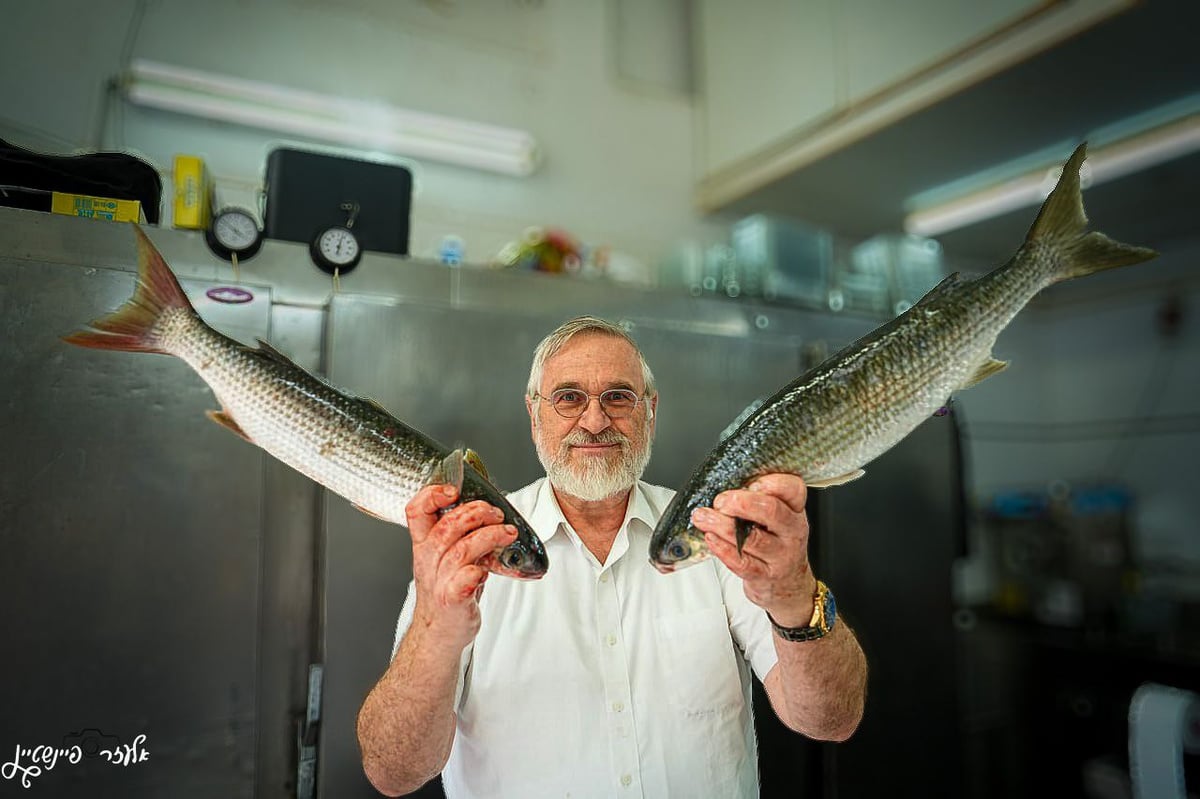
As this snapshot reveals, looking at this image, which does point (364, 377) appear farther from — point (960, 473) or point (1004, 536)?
point (1004, 536)

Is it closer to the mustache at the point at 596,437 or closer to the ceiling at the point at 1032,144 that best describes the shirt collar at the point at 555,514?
the mustache at the point at 596,437

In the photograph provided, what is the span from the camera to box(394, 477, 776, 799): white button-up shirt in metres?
1.47

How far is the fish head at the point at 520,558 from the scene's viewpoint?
1.22 metres

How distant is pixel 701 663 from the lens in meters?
1.56

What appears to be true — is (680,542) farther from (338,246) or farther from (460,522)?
(338,246)

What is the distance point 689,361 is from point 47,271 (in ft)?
5.77

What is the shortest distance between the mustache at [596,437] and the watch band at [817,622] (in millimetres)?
460

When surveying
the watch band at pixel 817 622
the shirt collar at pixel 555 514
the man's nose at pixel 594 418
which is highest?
the man's nose at pixel 594 418

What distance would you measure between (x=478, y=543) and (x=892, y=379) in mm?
695

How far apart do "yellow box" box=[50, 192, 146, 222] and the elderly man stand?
1.28 m

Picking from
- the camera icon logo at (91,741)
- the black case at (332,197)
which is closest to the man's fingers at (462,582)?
the camera icon logo at (91,741)

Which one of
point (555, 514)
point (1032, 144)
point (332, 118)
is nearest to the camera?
point (555, 514)

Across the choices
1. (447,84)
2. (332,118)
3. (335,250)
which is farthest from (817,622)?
(447,84)

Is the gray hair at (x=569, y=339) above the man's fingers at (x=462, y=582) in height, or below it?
above
